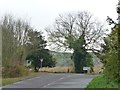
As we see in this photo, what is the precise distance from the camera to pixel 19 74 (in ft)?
156

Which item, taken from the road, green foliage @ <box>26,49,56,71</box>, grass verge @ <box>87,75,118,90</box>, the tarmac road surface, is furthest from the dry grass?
grass verge @ <box>87,75,118,90</box>

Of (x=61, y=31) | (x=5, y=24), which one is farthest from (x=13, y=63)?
(x=61, y=31)

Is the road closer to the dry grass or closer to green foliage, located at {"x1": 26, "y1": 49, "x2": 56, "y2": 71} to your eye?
green foliage, located at {"x1": 26, "y1": 49, "x2": 56, "y2": 71}

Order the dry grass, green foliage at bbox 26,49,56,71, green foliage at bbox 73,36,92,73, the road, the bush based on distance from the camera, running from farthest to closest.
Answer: green foliage at bbox 73,36,92,73
the dry grass
green foliage at bbox 26,49,56,71
the bush
the road

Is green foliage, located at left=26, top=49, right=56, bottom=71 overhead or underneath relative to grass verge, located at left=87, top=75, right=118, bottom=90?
overhead

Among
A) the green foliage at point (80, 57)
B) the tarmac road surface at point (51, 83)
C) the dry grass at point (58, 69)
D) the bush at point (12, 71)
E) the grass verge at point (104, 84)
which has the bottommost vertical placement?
the grass verge at point (104, 84)

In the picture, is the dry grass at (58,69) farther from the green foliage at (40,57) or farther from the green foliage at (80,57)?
the green foliage at (80,57)

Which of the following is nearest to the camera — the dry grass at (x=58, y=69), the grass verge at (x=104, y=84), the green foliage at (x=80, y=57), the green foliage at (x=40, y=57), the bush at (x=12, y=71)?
the grass verge at (x=104, y=84)

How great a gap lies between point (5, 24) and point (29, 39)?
10.3 meters

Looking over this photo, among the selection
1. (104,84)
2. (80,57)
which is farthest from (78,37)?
(104,84)

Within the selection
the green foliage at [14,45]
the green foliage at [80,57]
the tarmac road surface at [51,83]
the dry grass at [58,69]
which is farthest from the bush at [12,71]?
the green foliage at [80,57]

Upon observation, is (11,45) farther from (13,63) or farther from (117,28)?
(117,28)

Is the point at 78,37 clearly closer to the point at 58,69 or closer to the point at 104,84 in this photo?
the point at 58,69

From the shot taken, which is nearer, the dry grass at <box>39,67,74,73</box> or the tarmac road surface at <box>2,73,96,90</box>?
the tarmac road surface at <box>2,73,96,90</box>
